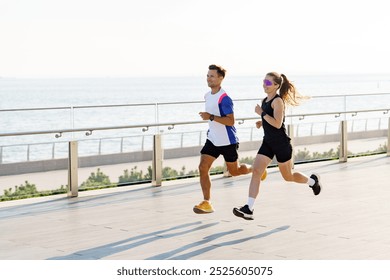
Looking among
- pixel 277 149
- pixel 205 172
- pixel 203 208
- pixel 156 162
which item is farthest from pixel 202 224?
pixel 156 162

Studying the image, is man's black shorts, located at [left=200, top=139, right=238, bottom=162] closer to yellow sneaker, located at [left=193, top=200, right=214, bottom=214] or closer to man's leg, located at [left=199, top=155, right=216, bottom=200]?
man's leg, located at [left=199, top=155, right=216, bottom=200]

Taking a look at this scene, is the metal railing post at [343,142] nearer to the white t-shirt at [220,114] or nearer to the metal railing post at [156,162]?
the metal railing post at [156,162]

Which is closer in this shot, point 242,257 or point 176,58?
point 242,257

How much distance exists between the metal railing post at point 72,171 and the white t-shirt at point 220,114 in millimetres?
2607

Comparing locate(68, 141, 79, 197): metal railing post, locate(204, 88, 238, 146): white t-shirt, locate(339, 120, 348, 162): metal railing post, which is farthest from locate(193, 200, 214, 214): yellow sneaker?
locate(339, 120, 348, 162): metal railing post

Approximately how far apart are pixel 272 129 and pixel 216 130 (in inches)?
29.5

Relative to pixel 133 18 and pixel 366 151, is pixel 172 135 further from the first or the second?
pixel 133 18

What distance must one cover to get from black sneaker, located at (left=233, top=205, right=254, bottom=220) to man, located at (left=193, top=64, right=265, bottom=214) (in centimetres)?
80

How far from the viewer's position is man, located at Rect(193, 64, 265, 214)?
11016mm

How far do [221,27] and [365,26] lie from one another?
86.0ft

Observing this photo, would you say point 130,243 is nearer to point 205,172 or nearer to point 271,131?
point 205,172

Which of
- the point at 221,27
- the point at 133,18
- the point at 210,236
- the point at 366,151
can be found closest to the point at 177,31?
the point at 133,18

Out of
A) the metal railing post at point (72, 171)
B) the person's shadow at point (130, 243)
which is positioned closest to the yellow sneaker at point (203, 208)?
the person's shadow at point (130, 243)

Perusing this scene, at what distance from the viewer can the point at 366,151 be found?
1800 cm
